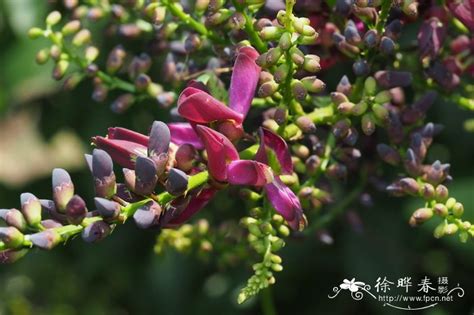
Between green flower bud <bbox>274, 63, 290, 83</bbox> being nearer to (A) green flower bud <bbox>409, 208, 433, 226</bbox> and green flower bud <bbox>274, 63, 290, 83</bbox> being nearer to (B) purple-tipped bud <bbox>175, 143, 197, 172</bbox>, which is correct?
(B) purple-tipped bud <bbox>175, 143, 197, 172</bbox>

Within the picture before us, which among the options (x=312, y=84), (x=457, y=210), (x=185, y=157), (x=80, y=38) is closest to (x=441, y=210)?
(x=457, y=210)

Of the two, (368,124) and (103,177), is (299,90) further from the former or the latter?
(103,177)

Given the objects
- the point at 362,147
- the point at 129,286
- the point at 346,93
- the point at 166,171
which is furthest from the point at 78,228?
the point at 129,286

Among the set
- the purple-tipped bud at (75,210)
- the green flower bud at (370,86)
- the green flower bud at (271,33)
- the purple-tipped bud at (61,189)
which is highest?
the green flower bud at (271,33)

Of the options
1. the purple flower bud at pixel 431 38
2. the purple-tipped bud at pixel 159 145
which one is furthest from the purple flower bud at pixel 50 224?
the purple flower bud at pixel 431 38

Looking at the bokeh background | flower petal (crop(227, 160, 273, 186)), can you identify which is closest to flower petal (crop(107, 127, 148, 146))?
flower petal (crop(227, 160, 273, 186))

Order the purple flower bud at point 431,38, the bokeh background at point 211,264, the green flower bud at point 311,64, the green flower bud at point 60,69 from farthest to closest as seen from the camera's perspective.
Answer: the bokeh background at point 211,264, the green flower bud at point 60,69, the purple flower bud at point 431,38, the green flower bud at point 311,64

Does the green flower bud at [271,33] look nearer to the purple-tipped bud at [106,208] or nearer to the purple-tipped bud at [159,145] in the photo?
the purple-tipped bud at [159,145]
